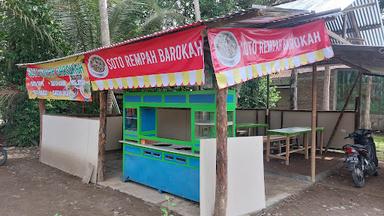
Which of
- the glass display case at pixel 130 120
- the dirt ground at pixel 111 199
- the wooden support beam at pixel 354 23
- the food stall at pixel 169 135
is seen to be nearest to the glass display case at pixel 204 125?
the food stall at pixel 169 135

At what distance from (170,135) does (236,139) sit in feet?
7.07

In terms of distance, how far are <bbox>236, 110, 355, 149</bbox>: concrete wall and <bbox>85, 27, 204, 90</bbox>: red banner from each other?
6.28 m

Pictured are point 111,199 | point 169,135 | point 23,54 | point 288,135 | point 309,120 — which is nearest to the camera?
point 111,199

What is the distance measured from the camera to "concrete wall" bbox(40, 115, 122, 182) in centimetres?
709

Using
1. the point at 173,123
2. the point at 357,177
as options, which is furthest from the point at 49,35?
the point at 357,177

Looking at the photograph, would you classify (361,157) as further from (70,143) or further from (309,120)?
(70,143)

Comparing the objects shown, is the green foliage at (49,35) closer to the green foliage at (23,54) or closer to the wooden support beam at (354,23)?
the green foliage at (23,54)

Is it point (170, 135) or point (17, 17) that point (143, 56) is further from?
point (17, 17)

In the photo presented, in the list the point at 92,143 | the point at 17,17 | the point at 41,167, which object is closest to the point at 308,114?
the point at 92,143

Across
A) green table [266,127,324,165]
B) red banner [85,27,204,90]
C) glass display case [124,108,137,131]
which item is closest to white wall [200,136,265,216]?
red banner [85,27,204,90]

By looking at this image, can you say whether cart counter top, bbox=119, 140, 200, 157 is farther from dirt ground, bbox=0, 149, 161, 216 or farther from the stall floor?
dirt ground, bbox=0, 149, 161, 216

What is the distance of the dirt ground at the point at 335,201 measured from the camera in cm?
504

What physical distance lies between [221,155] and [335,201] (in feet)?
8.31

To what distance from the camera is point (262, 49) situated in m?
4.58
